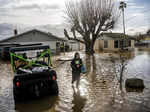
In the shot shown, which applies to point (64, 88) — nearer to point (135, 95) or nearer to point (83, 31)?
point (135, 95)

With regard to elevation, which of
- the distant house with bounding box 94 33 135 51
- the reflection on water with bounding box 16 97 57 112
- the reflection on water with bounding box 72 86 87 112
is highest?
the distant house with bounding box 94 33 135 51

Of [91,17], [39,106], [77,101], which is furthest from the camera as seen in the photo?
[91,17]

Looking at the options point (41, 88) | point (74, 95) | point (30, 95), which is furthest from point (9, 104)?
point (74, 95)

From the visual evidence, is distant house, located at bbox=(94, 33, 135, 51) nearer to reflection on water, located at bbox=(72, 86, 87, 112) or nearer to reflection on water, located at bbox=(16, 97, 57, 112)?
reflection on water, located at bbox=(72, 86, 87, 112)

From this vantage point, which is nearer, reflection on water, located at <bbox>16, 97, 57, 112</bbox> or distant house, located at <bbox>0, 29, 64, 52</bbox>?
reflection on water, located at <bbox>16, 97, 57, 112</bbox>

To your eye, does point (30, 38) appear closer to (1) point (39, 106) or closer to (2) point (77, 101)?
(1) point (39, 106)

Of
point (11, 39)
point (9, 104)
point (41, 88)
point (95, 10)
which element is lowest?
point (9, 104)

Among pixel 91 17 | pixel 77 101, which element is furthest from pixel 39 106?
pixel 91 17

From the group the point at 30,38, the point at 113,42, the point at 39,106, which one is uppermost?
the point at 30,38

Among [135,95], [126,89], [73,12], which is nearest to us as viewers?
[135,95]

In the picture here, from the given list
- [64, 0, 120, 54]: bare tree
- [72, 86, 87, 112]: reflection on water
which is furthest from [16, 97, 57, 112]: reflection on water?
[64, 0, 120, 54]: bare tree

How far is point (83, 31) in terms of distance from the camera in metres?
25.8

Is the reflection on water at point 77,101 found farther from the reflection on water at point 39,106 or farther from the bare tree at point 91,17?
the bare tree at point 91,17

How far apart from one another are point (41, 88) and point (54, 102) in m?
0.69
